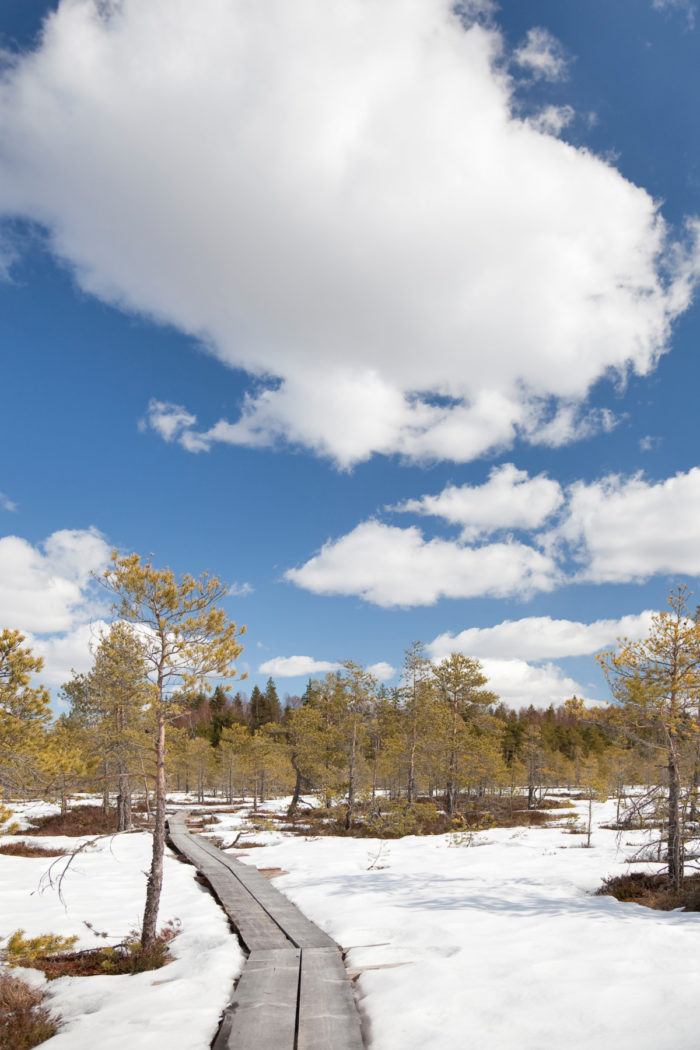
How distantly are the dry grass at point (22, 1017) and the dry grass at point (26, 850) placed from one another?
16.3 m

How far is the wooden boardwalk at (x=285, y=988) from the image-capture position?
646 cm

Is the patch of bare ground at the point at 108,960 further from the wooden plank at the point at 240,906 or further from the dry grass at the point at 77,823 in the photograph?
the dry grass at the point at 77,823

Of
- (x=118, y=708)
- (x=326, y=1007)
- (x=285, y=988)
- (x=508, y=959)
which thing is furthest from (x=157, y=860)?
(x=118, y=708)

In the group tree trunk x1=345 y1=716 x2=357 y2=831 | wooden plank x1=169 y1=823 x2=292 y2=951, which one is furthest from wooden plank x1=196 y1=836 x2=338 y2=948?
tree trunk x1=345 y1=716 x2=357 y2=831

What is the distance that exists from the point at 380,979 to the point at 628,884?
920 centimetres

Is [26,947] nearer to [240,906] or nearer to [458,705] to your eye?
[240,906]

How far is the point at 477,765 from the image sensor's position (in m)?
29.6

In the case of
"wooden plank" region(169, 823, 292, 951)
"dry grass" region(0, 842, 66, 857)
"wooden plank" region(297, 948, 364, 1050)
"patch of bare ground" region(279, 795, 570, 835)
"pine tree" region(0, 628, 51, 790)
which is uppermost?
"pine tree" region(0, 628, 51, 790)

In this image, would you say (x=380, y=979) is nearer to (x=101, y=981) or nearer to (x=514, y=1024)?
(x=514, y=1024)

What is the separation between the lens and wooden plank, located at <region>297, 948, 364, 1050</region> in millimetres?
6371

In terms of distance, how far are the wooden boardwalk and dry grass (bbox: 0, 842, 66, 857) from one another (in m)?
13.5

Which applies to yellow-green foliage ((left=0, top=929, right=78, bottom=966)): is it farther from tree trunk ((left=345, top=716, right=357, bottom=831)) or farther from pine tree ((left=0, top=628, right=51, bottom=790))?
tree trunk ((left=345, top=716, right=357, bottom=831))

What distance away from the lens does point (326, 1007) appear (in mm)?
7230

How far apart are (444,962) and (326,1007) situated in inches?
74.7
